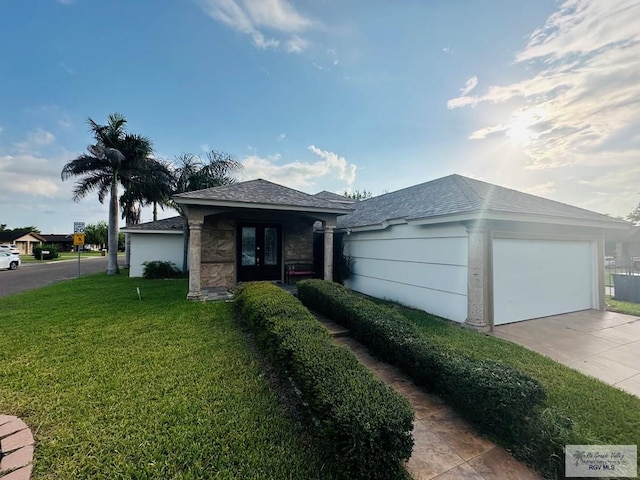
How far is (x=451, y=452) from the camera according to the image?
2525 millimetres

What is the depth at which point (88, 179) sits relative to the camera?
15602mm

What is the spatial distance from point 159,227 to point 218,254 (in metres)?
6.89

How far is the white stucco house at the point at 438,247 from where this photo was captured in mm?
6406

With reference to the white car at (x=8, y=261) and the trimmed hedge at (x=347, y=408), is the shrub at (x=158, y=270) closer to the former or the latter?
the trimmed hedge at (x=347, y=408)

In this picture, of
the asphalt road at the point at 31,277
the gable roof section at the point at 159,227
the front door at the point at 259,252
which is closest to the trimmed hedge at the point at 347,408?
the front door at the point at 259,252

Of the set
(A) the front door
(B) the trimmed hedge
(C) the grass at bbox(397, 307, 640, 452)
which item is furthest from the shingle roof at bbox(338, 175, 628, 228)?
(B) the trimmed hedge

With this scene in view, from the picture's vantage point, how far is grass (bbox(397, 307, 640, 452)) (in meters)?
2.74

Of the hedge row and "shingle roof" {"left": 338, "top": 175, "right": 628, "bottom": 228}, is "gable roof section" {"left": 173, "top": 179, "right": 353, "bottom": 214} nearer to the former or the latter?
"shingle roof" {"left": 338, "top": 175, "right": 628, "bottom": 228}

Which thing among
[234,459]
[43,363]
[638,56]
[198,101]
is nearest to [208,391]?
[234,459]

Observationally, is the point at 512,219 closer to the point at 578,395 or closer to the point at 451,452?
the point at 578,395

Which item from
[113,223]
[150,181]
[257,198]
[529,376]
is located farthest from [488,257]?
[113,223]

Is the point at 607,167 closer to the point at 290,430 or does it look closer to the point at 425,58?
the point at 425,58

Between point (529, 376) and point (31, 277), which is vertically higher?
point (529, 376)

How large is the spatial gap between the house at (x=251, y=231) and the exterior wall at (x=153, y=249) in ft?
17.4
